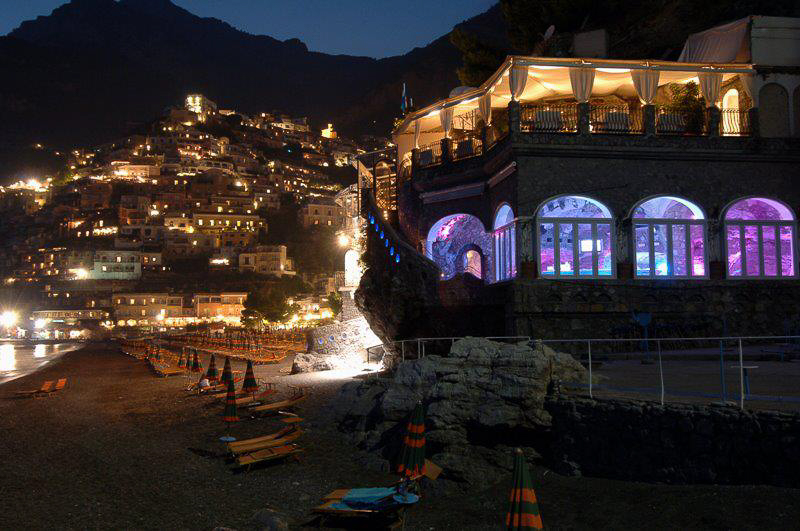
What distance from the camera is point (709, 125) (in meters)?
18.3

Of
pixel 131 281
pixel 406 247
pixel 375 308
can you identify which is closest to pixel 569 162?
pixel 406 247

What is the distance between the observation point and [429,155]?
77.5 feet

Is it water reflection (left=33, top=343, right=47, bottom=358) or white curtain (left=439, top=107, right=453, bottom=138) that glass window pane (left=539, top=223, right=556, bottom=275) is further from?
water reflection (left=33, top=343, right=47, bottom=358)

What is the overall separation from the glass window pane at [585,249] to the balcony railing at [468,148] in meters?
5.81

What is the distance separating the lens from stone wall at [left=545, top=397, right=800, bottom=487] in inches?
309

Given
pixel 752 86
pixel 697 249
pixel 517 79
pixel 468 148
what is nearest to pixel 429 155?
pixel 468 148

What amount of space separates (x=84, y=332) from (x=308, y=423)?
93.6 meters

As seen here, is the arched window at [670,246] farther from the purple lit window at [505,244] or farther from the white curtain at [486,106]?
the white curtain at [486,106]

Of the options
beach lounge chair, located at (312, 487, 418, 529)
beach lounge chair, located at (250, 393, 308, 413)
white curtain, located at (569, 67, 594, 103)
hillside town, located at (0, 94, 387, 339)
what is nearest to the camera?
beach lounge chair, located at (312, 487, 418, 529)

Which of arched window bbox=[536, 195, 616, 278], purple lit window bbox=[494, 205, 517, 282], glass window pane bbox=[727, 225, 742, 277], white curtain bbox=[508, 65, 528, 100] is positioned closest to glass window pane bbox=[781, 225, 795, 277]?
glass window pane bbox=[727, 225, 742, 277]

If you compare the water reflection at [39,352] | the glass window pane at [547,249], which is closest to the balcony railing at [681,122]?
the glass window pane at [547,249]

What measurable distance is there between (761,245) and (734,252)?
88 cm

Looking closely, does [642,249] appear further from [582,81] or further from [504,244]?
[582,81]

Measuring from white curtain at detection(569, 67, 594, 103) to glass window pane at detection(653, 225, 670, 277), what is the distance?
448 cm
